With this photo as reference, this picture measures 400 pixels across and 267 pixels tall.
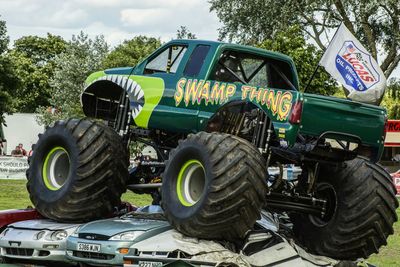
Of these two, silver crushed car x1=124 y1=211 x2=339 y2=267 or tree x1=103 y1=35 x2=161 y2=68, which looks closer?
silver crushed car x1=124 y1=211 x2=339 y2=267

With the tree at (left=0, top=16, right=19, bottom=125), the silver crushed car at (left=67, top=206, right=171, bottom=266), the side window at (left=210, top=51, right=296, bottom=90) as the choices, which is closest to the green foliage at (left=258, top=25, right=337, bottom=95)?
the tree at (left=0, top=16, right=19, bottom=125)

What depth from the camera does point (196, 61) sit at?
1052cm

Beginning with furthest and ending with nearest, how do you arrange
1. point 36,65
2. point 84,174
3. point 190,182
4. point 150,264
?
1. point 36,65
2. point 84,174
3. point 190,182
4. point 150,264

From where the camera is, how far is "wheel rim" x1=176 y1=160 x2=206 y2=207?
30.6 ft

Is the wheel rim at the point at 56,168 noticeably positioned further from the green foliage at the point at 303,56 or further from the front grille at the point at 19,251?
the green foliage at the point at 303,56

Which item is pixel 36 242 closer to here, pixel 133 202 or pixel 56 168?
pixel 56 168

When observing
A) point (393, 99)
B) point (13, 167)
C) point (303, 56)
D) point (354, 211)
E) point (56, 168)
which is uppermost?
point (303, 56)

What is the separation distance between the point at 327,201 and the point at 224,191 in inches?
98.5

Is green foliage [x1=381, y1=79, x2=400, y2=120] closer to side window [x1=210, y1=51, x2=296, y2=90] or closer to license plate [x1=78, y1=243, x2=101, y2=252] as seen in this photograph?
side window [x1=210, y1=51, x2=296, y2=90]

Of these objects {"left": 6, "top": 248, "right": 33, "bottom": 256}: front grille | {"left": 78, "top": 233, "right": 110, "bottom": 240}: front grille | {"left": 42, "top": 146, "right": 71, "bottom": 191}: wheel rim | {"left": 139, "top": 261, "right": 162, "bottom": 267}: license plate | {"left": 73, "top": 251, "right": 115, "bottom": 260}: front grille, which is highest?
{"left": 42, "top": 146, "right": 71, "bottom": 191}: wheel rim

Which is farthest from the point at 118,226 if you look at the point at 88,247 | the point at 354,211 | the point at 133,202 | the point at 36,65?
the point at 36,65

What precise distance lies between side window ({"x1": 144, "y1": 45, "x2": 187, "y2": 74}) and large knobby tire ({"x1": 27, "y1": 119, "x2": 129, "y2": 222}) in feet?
3.71

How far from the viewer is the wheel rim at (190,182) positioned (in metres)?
9.33

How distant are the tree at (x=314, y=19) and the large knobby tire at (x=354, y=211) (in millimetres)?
21399
